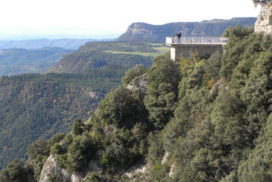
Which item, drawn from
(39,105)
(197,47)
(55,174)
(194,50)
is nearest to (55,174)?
(55,174)

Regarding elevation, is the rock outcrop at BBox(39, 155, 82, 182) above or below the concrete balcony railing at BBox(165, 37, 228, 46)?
below

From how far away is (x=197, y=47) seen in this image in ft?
111

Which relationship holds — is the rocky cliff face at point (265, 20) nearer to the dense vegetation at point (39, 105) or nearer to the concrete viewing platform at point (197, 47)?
the concrete viewing platform at point (197, 47)

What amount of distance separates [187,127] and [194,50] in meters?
11.5

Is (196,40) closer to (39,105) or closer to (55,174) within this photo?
(55,174)

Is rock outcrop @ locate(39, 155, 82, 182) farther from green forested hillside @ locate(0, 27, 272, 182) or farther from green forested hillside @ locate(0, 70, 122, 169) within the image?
green forested hillside @ locate(0, 70, 122, 169)

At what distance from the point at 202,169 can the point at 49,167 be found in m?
17.9

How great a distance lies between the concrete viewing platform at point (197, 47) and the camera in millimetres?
33531

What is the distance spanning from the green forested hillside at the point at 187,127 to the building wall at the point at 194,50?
1.06m

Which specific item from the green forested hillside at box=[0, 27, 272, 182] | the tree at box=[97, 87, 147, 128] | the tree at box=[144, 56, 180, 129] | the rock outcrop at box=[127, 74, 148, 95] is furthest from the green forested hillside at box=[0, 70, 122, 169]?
the tree at box=[144, 56, 180, 129]

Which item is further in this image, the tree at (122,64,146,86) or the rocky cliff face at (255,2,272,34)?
the tree at (122,64,146,86)

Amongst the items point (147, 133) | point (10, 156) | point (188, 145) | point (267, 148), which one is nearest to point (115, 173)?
point (147, 133)

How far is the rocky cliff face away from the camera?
26.1 metres

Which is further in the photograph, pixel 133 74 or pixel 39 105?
pixel 39 105
